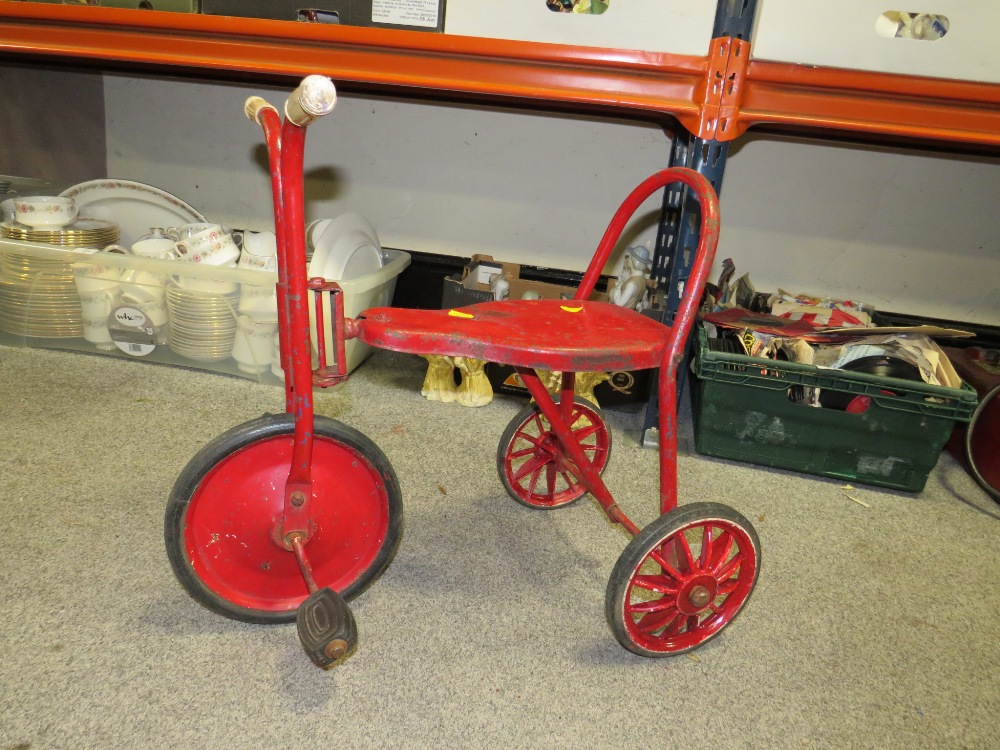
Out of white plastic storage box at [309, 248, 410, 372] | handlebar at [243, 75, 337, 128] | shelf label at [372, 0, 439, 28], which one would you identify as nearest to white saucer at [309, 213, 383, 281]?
white plastic storage box at [309, 248, 410, 372]

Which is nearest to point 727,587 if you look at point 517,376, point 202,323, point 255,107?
point 517,376

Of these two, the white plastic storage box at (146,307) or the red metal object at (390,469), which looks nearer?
the red metal object at (390,469)

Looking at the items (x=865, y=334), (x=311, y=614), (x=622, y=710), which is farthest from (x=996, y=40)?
(x=311, y=614)

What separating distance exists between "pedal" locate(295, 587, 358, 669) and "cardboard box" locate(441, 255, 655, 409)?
0.76 m

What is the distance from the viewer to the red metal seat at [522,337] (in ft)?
2.28

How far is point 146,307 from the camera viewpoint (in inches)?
53.8

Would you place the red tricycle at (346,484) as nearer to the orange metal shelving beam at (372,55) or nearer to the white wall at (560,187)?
the orange metal shelving beam at (372,55)

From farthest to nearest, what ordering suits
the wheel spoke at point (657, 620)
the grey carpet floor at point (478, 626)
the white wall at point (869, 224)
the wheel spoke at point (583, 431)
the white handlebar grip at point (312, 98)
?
1. the white wall at point (869, 224)
2. the wheel spoke at point (583, 431)
3. the wheel spoke at point (657, 620)
4. the grey carpet floor at point (478, 626)
5. the white handlebar grip at point (312, 98)

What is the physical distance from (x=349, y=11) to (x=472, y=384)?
0.70 m

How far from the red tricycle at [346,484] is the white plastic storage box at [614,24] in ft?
1.01

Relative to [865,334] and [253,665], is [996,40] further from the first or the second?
[253,665]

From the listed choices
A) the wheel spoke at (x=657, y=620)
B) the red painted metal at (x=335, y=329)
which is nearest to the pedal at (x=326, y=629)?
the red painted metal at (x=335, y=329)

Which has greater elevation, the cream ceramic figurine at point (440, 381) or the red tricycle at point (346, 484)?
the red tricycle at point (346, 484)

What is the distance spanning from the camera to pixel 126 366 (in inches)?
55.2
